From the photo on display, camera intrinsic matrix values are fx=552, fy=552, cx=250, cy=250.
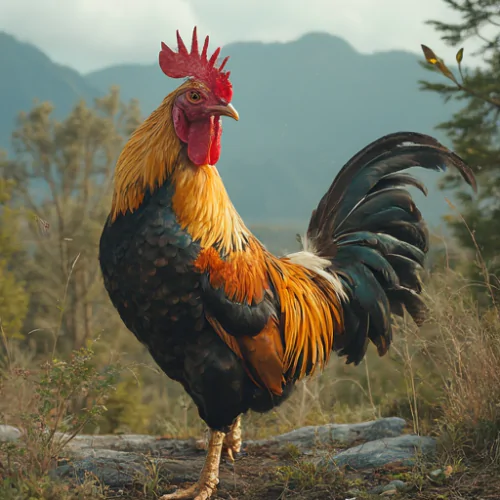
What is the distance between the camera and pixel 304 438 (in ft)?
15.2

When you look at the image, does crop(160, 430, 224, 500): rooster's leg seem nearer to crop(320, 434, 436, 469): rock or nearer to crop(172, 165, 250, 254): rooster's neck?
crop(320, 434, 436, 469): rock

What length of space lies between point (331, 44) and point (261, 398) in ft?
238

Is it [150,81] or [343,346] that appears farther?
[150,81]

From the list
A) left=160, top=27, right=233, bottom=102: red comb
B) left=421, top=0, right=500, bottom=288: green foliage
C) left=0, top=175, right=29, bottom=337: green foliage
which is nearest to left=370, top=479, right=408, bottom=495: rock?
left=160, top=27, right=233, bottom=102: red comb

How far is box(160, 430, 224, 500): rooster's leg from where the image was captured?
3389mm

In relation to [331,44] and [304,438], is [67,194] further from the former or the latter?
[331,44]

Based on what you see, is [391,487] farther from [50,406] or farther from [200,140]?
[200,140]

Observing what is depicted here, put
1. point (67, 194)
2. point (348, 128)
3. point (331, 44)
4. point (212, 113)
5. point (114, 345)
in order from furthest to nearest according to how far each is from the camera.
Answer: point (331, 44) → point (348, 128) → point (67, 194) → point (114, 345) → point (212, 113)

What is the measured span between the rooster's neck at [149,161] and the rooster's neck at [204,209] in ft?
0.31

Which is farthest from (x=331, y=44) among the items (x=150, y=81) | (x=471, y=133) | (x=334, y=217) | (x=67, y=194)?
(x=334, y=217)

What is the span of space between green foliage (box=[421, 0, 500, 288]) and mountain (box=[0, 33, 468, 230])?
38.5 metres

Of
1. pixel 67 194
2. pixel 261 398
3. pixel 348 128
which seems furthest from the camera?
pixel 348 128

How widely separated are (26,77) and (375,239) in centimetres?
7728

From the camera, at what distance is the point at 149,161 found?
322cm
